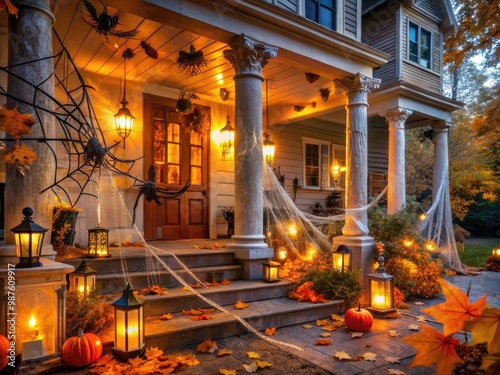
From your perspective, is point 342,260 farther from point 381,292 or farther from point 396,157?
point 396,157

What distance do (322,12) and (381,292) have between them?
4.99m

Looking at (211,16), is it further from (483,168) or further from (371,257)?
(483,168)

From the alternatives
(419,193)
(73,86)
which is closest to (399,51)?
(419,193)

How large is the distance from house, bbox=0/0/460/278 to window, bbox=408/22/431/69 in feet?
0.15

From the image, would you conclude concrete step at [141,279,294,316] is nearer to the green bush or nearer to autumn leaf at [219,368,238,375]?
the green bush

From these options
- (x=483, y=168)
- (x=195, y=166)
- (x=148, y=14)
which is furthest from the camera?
(x=483, y=168)

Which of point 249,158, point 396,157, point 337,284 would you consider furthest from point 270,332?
point 396,157

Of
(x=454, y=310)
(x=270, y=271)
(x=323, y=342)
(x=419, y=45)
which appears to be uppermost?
(x=419, y=45)

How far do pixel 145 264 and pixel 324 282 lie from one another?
8.18 feet

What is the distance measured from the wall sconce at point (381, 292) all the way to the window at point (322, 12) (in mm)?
4498

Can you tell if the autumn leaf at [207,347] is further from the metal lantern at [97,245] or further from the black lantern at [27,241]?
the metal lantern at [97,245]

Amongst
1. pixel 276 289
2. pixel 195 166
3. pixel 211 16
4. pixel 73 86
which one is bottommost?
pixel 276 289

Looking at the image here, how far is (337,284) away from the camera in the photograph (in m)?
5.05

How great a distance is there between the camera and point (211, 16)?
4742mm
